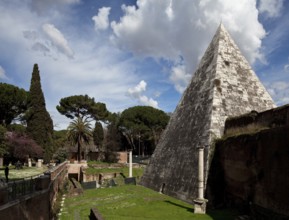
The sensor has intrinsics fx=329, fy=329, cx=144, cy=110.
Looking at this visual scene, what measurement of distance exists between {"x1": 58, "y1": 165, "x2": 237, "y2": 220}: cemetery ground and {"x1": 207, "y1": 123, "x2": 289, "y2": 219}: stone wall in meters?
1.06

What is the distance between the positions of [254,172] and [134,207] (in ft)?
19.2

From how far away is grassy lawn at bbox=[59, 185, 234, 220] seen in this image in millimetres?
12824

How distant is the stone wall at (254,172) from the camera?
10.2 metres

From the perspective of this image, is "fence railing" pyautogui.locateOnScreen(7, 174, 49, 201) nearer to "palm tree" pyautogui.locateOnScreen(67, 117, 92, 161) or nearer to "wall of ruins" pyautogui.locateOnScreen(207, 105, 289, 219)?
"wall of ruins" pyautogui.locateOnScreen(207, 105, 289, 219)

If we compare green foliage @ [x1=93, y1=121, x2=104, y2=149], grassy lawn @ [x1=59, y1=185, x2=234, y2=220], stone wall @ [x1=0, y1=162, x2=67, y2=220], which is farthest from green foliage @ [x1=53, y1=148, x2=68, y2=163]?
stone wall @ [x1=0, y1=162, x2=67, y2=220]

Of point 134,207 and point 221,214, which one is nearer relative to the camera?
point 221,214

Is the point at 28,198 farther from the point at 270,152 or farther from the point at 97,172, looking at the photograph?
the point at 97,172

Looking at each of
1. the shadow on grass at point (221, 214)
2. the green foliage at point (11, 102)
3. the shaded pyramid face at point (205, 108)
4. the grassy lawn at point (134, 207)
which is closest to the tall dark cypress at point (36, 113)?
the green foliage at point (11, 102)

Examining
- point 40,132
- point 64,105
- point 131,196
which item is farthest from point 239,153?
point 64,105

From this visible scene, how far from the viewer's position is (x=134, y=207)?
15.2m

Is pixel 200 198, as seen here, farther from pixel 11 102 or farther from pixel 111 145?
pixel 111 145

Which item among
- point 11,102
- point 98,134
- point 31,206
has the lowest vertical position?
point 31,206

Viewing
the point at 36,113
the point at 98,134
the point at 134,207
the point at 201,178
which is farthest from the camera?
the point at 98,134

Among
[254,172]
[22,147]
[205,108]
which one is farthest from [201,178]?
[22,147]
